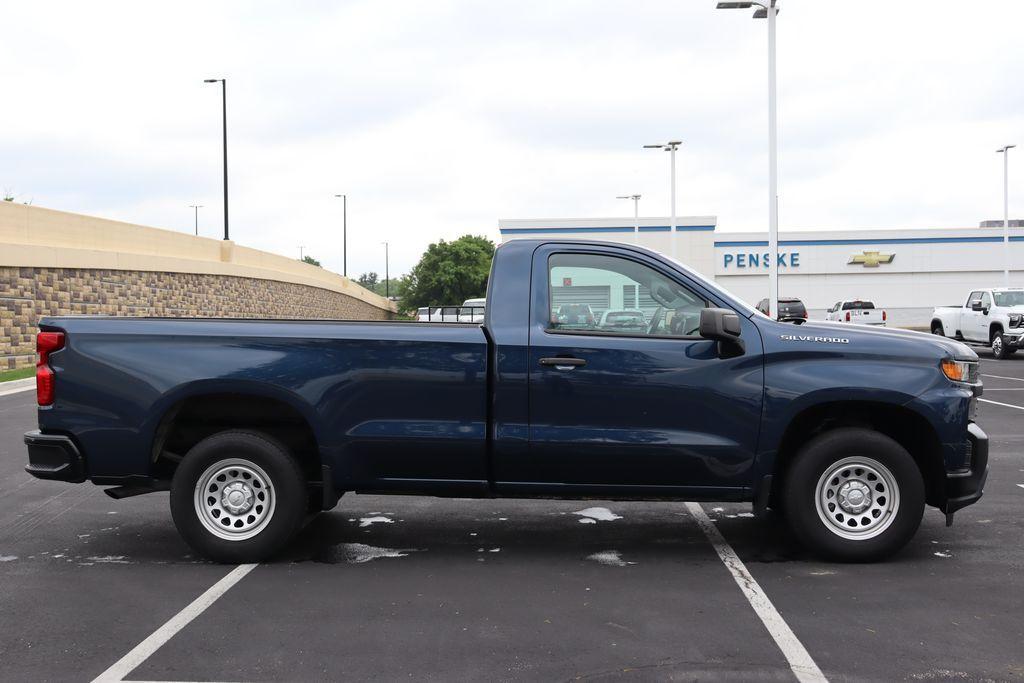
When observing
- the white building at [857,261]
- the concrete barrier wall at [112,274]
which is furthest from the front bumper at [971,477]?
the white building at [857,261]

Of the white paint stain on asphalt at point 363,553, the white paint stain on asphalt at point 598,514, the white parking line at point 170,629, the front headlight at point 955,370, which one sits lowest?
the white parking line at point 170,629

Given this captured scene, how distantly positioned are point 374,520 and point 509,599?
2.22 m

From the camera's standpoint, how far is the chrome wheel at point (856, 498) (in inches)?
224

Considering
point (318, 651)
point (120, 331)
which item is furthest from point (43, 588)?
point (318, 651)

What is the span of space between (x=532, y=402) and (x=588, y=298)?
75cm

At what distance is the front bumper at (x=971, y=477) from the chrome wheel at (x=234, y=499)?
4.07 meters

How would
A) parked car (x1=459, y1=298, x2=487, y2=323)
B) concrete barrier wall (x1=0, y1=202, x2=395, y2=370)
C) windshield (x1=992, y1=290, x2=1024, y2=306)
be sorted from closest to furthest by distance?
parked car (x1=459, y1=298, x2=487, y2=323) → concrete barrier wall (x1=0, y1=202, x2=395, y2=370) → windshield (x1=992, y1=290, x2=1024, y2=306)

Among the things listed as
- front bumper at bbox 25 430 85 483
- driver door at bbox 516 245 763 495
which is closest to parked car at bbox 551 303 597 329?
driver door at bbox 516 245 763 495

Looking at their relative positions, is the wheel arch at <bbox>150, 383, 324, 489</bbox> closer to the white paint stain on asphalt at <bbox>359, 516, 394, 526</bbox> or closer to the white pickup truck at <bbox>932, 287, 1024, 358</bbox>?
the white paint stain on asphalt at <bbox>359, 516, 394, 526</bbox>

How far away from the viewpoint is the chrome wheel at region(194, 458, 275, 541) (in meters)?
5.81

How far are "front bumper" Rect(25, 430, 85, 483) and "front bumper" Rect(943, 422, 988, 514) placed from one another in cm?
522

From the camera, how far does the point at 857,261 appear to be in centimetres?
6100

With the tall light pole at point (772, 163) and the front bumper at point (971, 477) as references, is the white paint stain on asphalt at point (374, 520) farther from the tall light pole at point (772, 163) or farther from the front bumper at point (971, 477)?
the tall light pole at point (772, 163)

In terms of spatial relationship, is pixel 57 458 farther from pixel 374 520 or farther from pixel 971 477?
pixel 971 477
